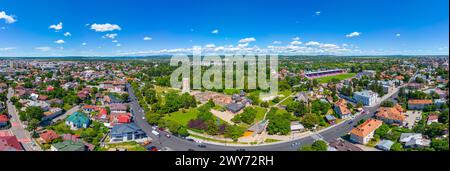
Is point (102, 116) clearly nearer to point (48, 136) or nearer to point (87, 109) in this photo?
point (87, 109)

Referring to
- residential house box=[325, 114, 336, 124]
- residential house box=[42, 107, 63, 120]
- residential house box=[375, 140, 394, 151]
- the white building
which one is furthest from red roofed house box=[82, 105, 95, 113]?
the white building

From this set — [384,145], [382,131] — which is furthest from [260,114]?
[384,145]

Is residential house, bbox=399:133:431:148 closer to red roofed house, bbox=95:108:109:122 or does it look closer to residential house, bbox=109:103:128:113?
red roofed house, bbox=95:108:109:122

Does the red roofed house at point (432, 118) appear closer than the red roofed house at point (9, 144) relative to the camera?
No

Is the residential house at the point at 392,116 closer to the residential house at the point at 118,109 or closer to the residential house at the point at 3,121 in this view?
the residential house at the point at 118,109

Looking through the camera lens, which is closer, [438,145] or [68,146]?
[438,145]

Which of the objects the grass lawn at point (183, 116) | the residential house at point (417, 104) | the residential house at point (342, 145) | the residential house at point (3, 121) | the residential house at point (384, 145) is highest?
the residential house at point (417, 104)

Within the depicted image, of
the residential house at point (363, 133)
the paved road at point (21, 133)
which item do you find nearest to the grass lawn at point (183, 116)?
the paved road at point (21, 133)

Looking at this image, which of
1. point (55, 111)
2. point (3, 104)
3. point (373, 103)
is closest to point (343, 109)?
point (373, 103)

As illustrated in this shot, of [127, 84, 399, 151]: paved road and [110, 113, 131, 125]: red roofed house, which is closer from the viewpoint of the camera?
[127, 84, 399, 151]: paved road
